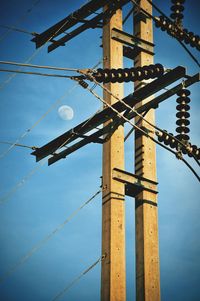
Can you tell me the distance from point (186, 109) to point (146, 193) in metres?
1.56

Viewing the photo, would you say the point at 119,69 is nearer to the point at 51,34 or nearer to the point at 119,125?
the point at 119,125

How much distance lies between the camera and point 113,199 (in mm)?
9227

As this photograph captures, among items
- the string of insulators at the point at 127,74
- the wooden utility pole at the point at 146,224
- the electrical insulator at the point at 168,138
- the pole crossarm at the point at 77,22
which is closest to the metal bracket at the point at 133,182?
the wooden utility pole at the point at 146,224

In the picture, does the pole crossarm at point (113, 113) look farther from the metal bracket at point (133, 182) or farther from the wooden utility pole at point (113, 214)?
the metal bracket at point (133, 182)

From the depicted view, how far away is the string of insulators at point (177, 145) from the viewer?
9531 millimetres

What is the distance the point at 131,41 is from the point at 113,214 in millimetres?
3463

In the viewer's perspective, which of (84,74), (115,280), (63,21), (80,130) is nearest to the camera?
(115,280)

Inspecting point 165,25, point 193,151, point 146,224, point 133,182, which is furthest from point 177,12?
point 146,224

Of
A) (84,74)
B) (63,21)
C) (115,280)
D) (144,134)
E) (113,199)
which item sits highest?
(63,21)

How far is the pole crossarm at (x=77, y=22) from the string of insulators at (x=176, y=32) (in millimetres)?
805

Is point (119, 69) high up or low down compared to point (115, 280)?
up

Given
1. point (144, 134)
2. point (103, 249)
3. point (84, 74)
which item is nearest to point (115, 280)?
point (103, 249)

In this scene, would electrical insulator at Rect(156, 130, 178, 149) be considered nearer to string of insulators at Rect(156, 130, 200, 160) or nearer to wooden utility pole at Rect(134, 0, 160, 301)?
string of insulators at Rect(156, 130, 200, 160)

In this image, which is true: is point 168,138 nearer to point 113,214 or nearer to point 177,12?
point 113,214
